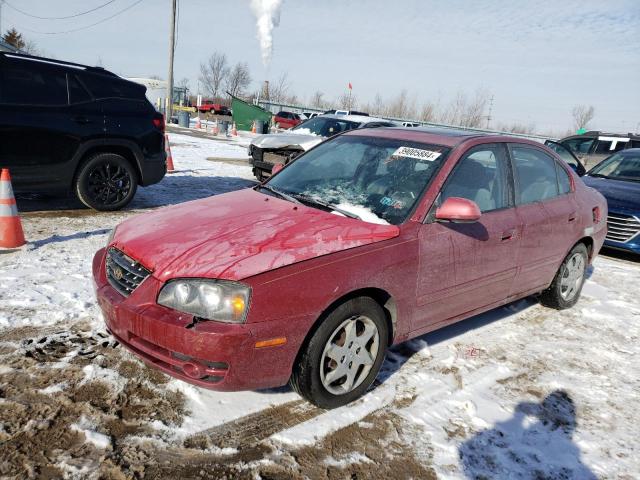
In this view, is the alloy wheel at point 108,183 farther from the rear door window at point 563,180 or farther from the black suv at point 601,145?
the black suv at point 601,145

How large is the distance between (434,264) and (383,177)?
0.75 m

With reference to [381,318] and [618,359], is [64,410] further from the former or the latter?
[618,359]

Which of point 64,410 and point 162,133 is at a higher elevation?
point 162,133

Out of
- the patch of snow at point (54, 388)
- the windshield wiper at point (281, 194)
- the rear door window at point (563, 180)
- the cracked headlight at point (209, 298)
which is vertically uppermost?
the rear door window at point (563, 180)

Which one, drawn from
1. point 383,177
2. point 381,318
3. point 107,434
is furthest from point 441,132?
point 107,434

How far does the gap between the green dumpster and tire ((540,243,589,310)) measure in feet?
92.2

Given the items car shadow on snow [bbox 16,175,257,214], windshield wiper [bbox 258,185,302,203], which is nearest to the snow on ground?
windshield wiper [bbox 258,185,302,203]

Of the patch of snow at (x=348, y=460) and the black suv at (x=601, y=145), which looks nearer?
the patch of snow at (x=348, y=460)

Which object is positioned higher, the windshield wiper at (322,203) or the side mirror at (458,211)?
the side mirror at (458,211)

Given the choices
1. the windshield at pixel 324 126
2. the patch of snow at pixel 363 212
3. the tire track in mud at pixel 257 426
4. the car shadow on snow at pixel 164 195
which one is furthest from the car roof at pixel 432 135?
the windshield at pixel 324 126

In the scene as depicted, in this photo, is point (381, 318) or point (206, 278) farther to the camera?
point (381, 318)

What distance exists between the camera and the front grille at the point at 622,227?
6797mm

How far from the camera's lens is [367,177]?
3.53 meters

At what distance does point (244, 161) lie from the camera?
47.5 feet
